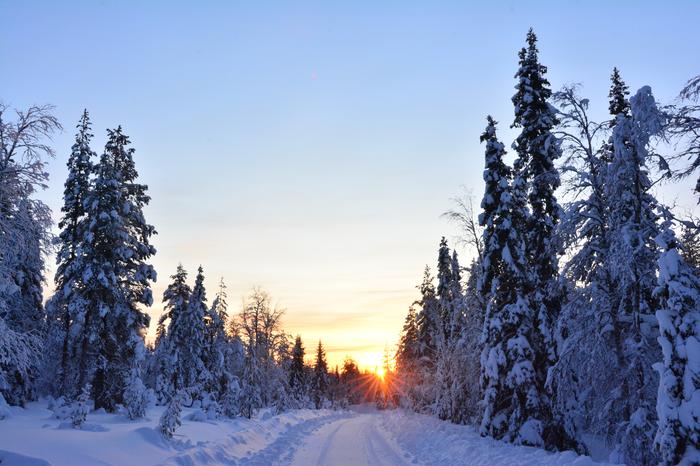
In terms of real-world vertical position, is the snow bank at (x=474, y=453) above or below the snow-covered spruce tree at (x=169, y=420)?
below

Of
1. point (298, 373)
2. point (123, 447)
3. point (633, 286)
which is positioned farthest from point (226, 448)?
point (298, 373)

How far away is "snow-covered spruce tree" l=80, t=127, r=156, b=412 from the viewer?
26.2 meters

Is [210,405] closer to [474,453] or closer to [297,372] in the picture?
[474,453]

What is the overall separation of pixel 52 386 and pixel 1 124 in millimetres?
29929

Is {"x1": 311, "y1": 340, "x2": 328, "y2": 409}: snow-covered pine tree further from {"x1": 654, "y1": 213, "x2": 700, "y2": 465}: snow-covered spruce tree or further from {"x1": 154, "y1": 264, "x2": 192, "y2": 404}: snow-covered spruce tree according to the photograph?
{"x1": 654, "y1": 213, "x2": 700, "y2": 465}: snow-covered spruce tree

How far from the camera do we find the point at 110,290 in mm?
26438

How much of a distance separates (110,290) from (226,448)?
1219 cm

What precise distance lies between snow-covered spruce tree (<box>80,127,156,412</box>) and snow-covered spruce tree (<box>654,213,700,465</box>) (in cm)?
2358

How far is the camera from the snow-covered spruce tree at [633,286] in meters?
15.6

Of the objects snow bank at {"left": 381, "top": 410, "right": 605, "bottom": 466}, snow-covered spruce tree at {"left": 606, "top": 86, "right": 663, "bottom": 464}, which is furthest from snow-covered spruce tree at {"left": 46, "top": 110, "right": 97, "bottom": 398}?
snow-covered spruce tree at {"left": 606, "top": 86, "right": 663, "bottom": 464}

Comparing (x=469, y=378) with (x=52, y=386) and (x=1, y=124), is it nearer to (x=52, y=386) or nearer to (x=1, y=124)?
(x=1, y=124)

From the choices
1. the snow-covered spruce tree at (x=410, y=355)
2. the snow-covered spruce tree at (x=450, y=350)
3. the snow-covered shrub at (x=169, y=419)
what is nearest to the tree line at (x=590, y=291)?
the snow-covered spruce tree at (x=450, y=350)

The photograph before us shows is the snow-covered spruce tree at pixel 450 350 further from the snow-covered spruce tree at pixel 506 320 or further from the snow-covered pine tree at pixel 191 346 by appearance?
the snow-covered pine tree at pixel 191 346

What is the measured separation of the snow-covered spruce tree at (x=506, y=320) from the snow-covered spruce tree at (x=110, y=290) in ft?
58.0
